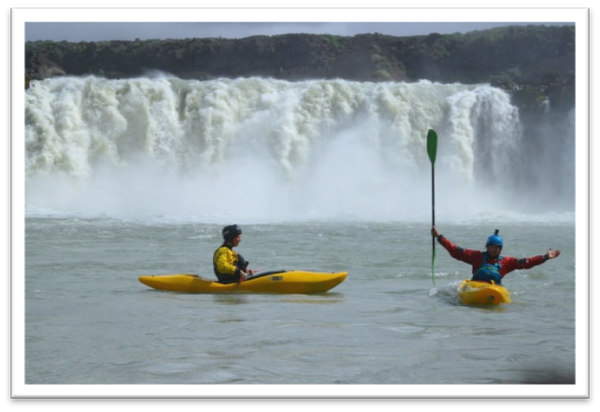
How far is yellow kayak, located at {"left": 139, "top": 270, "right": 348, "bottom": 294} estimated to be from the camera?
348 inches

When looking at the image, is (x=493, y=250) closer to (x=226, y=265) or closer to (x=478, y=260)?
(x=478, y=260)

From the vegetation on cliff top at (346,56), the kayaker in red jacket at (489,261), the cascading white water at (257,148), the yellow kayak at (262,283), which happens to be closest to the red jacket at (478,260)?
the kayaker in red jacket at (489,261)

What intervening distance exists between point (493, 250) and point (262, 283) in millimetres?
2192

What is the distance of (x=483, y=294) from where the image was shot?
8.05m

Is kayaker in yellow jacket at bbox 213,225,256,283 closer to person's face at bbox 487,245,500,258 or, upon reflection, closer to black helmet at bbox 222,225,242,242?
black helmet at bbox 222,225,242,242

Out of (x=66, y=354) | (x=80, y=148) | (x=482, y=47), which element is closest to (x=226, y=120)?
(x=80, y=148)

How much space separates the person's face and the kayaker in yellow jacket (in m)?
2.25

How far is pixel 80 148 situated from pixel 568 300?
17.0m

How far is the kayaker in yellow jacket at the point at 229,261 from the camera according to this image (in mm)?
8578

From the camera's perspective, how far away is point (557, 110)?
29422mm

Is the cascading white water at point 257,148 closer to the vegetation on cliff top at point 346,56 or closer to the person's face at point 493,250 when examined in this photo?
the person's face at point 493,250

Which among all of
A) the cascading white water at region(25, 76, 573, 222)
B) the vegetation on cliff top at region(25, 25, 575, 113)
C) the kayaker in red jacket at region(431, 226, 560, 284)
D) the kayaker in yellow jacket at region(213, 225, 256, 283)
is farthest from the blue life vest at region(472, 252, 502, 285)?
the vegetation on cliff top at region(25, 25, 575, 113)

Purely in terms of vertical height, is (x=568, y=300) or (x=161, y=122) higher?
(x=161, y=122)
